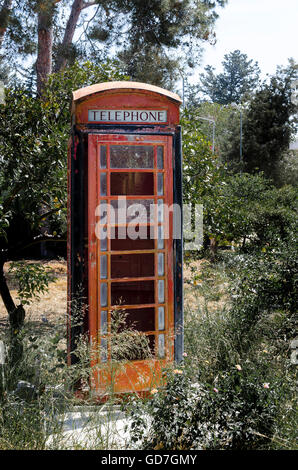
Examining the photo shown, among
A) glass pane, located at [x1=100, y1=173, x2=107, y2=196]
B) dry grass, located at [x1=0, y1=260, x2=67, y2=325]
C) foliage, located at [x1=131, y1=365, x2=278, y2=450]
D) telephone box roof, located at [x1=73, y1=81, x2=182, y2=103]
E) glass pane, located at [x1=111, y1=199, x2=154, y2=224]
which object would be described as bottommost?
dry grass, located at [x1=0, y1=260, x2=67, y2=325]

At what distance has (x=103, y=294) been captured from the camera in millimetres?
4375

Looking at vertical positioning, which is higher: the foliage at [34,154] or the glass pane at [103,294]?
the foliage at [34,154]

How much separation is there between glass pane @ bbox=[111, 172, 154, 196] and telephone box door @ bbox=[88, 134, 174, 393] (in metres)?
0.02

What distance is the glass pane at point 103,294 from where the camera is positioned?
4363mm

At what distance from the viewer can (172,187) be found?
14.5 ft

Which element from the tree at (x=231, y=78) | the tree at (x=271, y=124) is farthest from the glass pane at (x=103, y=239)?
the tree at (x=231, y=78)

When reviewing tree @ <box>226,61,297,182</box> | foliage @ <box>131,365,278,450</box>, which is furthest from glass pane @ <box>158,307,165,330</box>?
tree @ <box>226,61,297,182</box>

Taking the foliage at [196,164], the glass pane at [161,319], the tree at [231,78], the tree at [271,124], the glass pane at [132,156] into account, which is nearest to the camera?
the glass pane at [132,156]

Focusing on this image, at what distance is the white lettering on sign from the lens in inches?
169

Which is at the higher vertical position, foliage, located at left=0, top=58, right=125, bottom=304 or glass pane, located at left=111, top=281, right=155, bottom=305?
foliage, located at left=0, top=58, right=125, bottom=304

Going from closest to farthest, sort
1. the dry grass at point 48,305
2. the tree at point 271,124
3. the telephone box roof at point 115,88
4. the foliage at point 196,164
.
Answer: the telephone box roof at point 115,88
the foliage at point 196,164
the dry grass at point 48,305
the tree at point 271,124

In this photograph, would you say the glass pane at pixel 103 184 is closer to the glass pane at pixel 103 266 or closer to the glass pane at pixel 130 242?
the glass pane at pixel 130 242

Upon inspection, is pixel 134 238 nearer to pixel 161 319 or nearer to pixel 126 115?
pixel 161 319

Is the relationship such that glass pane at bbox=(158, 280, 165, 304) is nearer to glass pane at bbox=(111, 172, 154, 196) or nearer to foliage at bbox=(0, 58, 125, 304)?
glass pane at bbox=(111, 172, 154, 196)
